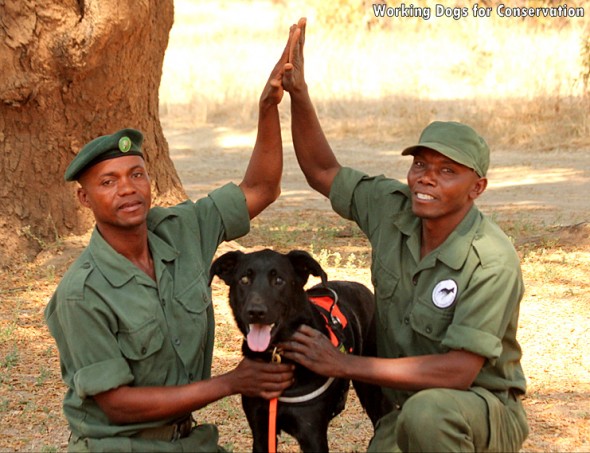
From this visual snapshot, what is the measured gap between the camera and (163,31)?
795cm

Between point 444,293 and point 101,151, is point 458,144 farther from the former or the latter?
point 101,151

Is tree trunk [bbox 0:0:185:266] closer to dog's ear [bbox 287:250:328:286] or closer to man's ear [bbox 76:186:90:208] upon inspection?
man's ear [bbox 76:186:90:208]

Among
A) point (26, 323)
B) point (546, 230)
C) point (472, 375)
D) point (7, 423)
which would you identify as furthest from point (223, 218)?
point (546, 230)

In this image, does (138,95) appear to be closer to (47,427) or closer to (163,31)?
(163,31)

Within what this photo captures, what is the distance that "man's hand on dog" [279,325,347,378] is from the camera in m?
3.78

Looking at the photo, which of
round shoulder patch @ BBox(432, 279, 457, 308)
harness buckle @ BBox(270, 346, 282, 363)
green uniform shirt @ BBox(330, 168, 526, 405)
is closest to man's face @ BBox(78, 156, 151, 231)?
harness buckle @ BBox(270, 346, 282, 363)

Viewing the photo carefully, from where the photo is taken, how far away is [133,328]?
3869mm

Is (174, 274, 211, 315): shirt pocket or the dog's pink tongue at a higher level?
(174, 274, 211, 315): shirt pocket

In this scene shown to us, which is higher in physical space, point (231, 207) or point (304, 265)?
point (231, 207)

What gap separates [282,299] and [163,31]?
4564mm

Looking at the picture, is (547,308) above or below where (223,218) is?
below

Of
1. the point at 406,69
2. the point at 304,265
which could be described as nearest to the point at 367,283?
the point at 304,265

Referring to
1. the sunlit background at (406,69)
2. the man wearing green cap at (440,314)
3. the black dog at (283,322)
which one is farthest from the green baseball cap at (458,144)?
the sunlit background at (406,69)

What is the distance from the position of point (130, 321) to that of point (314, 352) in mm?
718
